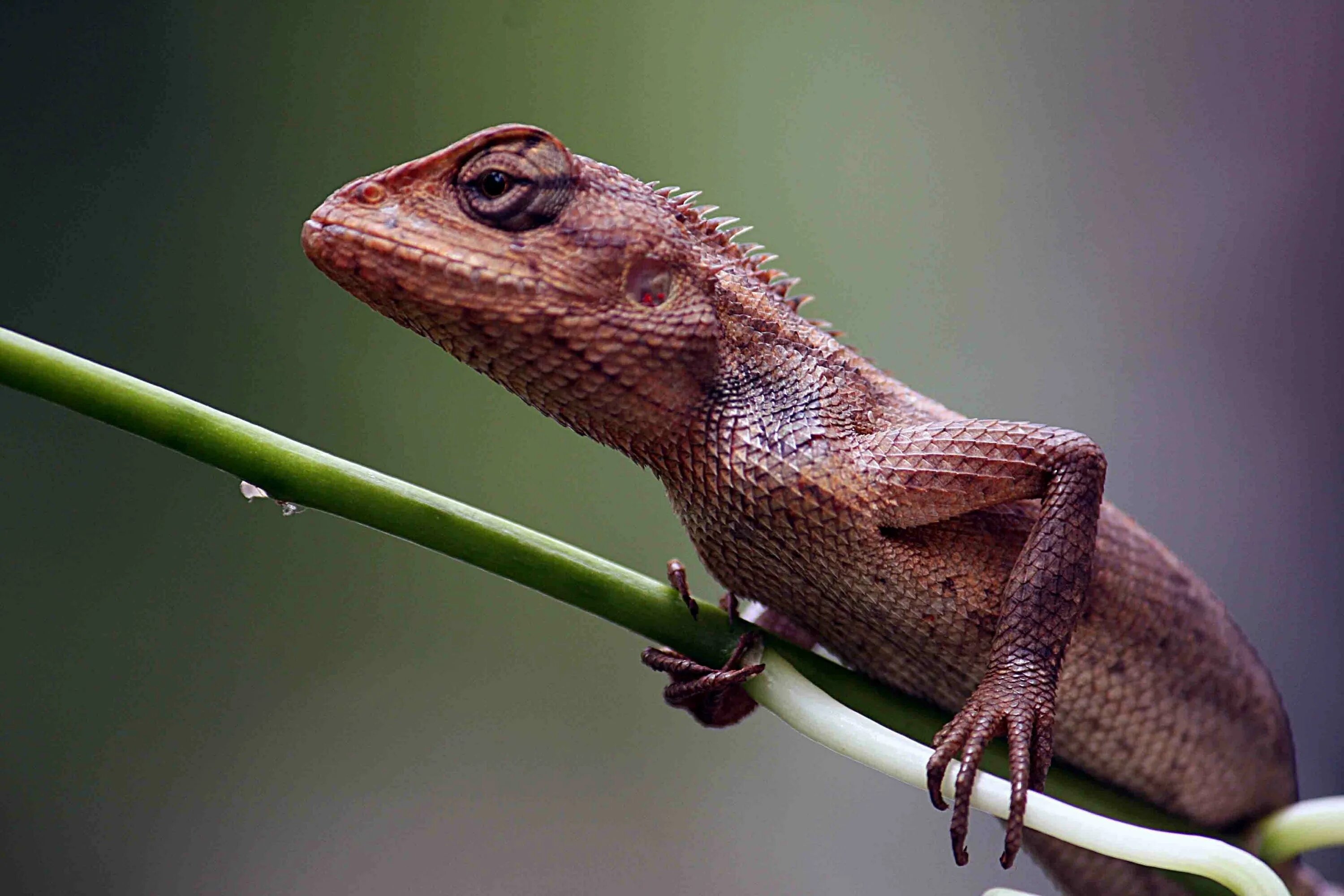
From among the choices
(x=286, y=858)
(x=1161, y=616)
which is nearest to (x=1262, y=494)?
(x=1161, y=616)

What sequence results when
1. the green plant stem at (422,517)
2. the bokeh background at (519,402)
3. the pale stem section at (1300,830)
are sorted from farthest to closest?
the bokeh background at (519,402) < the pale stem section at (1300,830) < the green plant stem at (422,517)

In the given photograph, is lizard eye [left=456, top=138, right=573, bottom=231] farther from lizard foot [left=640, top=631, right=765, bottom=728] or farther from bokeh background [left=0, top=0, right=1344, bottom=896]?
bokeh background [left=0, top=0, right=1344, bottom=896]

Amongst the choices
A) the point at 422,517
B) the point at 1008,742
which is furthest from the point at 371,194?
the point at 1008,742

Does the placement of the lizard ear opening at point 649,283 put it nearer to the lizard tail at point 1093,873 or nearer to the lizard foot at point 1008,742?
the lizard foot at point 1008,742

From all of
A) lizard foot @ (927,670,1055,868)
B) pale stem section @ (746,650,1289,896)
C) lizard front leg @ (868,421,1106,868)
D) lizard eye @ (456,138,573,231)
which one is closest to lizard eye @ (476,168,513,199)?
lizard eye @ (456,138,573,231)

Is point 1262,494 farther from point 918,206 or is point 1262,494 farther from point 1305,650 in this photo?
point 918,206

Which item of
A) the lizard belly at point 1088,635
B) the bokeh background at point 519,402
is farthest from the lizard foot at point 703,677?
the bokeh background at point 519,402
